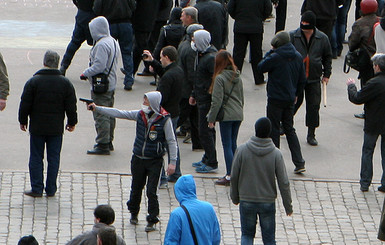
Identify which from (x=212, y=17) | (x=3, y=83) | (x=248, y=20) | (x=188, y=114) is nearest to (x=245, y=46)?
(x=248, y=20)

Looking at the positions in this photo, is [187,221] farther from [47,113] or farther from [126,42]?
[126,42]

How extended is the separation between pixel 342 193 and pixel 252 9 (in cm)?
463

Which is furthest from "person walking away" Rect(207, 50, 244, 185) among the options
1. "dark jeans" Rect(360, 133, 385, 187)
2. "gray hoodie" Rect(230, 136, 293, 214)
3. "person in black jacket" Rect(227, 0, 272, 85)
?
"person in black jacket" Rect(227, 0, 272, 85)

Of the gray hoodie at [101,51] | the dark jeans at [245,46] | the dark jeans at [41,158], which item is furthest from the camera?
the dark jeans at [245,46]

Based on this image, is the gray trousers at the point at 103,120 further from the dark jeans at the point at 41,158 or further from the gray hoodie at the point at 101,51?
the dark jeans at the point at 41,158

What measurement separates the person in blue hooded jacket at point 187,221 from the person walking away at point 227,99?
3337 mm

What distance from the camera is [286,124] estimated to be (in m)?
12.2

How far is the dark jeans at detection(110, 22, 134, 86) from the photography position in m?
15.1

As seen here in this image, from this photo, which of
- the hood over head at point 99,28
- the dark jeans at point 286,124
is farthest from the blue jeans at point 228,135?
the hood over head at point 99,28

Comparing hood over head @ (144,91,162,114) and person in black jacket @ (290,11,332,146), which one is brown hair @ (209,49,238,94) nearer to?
hood over head @ (144,91,162,114)

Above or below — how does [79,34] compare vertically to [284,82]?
below

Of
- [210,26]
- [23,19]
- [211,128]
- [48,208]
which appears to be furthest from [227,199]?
[23,19]

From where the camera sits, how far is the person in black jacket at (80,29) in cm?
1525

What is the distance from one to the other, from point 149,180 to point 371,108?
121 inches
